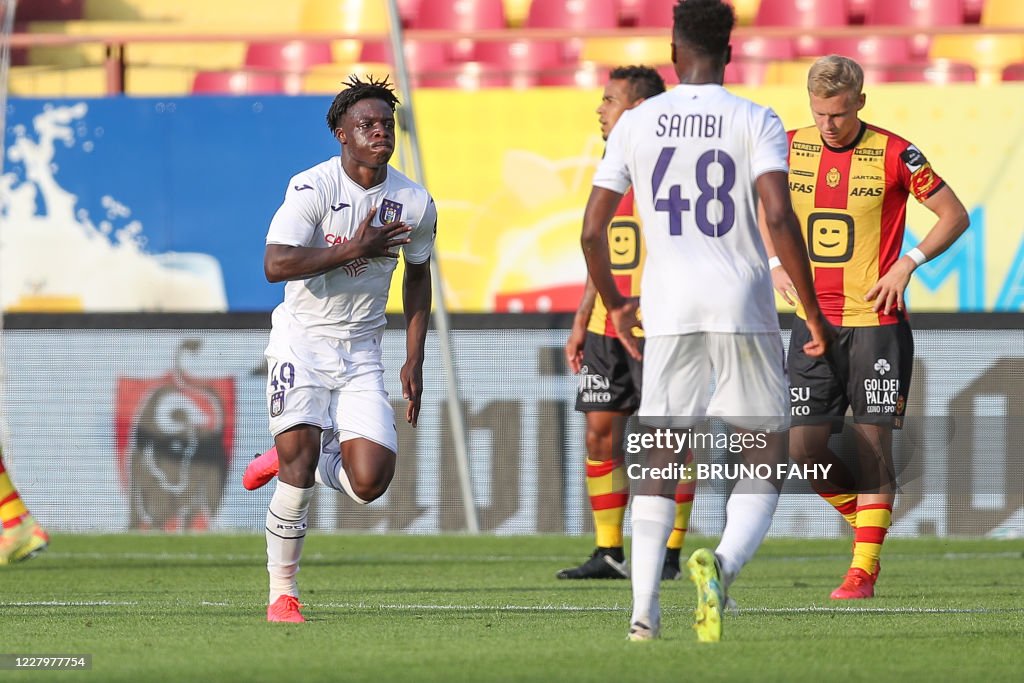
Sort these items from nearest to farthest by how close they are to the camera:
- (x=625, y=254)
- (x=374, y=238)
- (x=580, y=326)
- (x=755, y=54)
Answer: (x=374, y=238), (x=580, y=326), (x=625, y=254), (x=755, y=54)

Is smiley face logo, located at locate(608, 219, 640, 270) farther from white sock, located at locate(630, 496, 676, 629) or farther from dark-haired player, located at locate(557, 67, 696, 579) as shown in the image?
white sock, located at locate(630, 496, 676, 629)

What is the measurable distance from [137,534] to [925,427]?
17.0 ft

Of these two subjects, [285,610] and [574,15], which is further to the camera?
[574,15]

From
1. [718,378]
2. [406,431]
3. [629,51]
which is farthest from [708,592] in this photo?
[629,51]

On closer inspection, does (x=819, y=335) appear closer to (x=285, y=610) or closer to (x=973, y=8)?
(x=285, y=610)

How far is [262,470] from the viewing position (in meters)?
6.71

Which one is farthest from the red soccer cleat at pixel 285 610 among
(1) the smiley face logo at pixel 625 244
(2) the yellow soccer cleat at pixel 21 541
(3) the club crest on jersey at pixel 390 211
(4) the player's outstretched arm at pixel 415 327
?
(1) the smiley face logo at pixel 625 244

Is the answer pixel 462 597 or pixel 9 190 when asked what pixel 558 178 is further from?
pixel 462 597

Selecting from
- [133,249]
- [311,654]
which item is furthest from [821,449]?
[133,249]

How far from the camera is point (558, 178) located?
12805 millimetres

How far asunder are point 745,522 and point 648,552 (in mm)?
329

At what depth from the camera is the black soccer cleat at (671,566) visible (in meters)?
8.36

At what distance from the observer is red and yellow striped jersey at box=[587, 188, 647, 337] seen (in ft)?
28.3

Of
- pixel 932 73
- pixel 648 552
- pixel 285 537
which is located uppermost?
pixel 932 73
